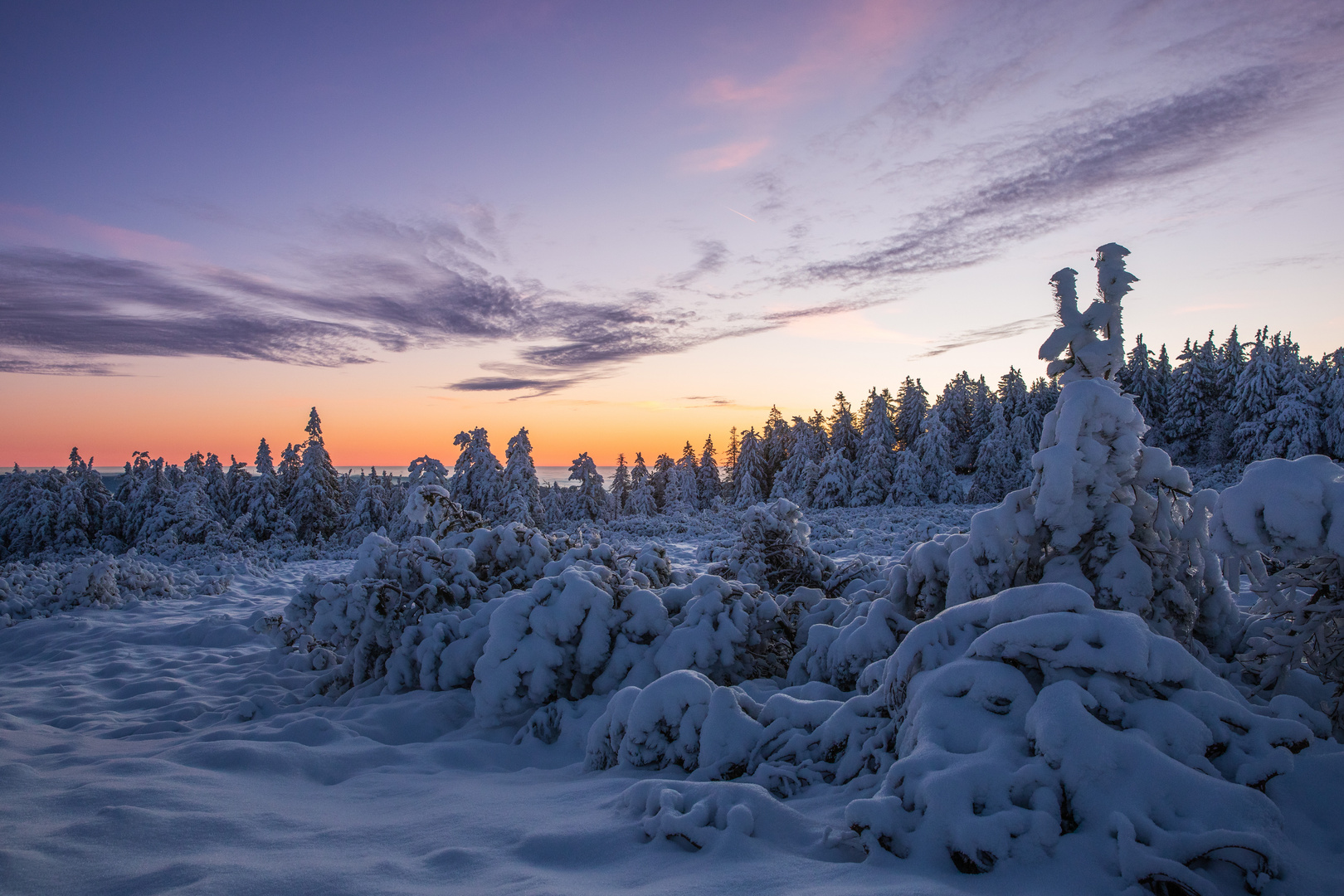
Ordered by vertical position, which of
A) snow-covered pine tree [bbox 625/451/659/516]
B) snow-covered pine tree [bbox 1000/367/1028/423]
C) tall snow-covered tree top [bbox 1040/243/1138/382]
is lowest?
snow-covered pine tree [bbox 625/451/659/516]

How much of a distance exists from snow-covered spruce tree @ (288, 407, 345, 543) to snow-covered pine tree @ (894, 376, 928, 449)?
42.8 m

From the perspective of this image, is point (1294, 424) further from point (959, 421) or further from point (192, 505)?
point (192, 505)

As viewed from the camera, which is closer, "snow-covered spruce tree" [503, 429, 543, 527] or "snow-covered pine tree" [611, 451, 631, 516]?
"snow-covered spruce tree" [503, 429, 543, 527]

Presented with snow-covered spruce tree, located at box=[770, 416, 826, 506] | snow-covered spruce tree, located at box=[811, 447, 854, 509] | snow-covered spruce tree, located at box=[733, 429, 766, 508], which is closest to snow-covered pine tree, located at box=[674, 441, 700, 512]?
snow-covered spruce tree, located at box=[733, 429, 766, 508]

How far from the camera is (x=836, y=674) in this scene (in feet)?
16.1

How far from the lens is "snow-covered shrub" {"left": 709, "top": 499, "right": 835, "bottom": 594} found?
814 cm

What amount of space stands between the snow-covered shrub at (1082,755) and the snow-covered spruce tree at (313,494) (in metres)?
39.9

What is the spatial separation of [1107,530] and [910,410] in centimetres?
5213

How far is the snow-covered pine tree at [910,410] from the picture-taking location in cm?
5244

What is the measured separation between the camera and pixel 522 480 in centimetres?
3441

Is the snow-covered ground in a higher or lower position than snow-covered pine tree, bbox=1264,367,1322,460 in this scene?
lower

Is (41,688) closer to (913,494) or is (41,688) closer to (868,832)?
(868,832)

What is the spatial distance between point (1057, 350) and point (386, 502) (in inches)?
1653

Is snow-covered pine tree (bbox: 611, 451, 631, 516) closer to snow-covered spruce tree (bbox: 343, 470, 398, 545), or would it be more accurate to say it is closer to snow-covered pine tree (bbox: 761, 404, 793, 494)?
snow-covered pine tree (bbox: 761, 404, 793, 494)
